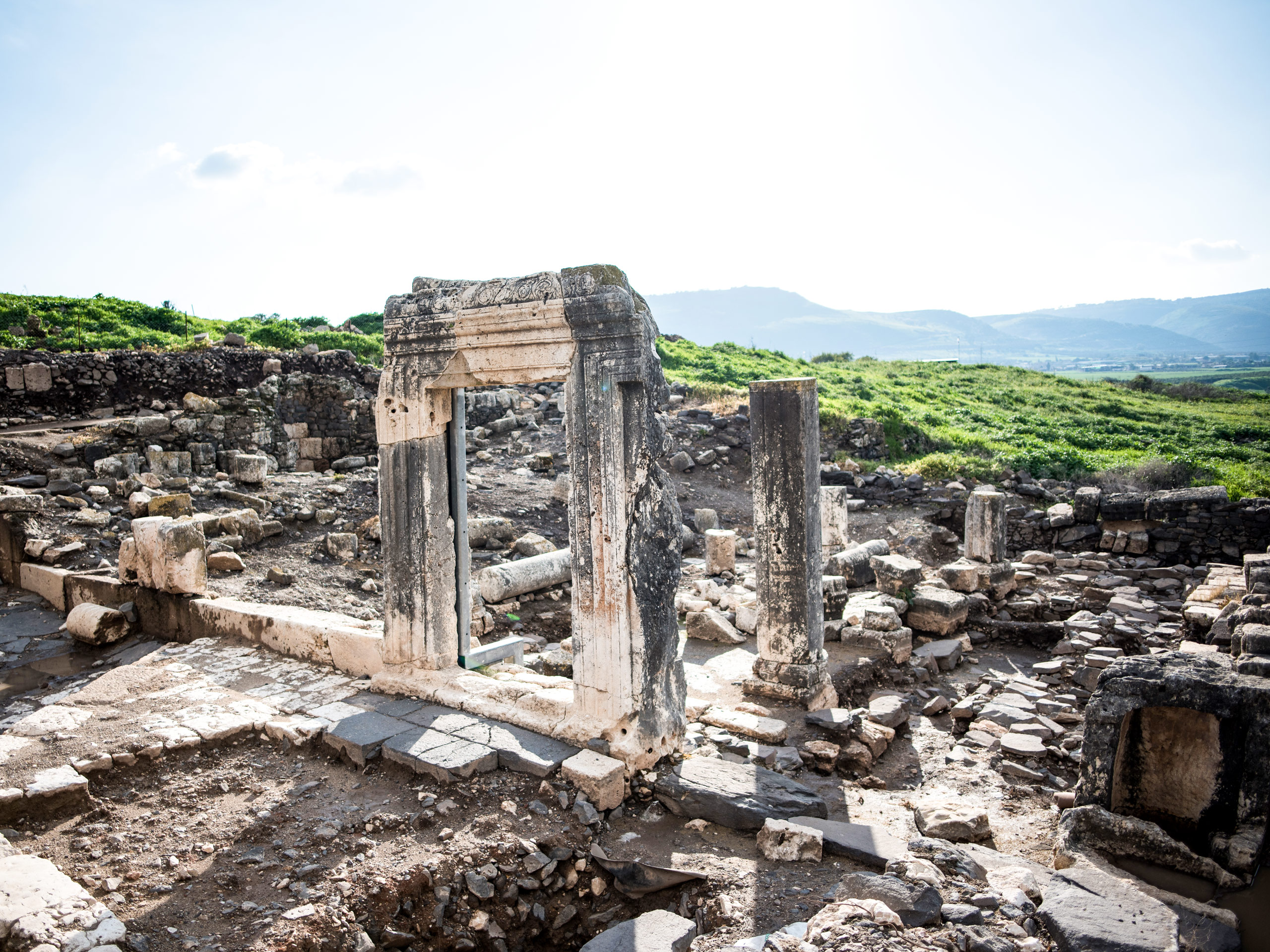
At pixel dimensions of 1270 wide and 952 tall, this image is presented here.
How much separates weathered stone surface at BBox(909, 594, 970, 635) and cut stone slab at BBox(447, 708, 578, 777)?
6.26m

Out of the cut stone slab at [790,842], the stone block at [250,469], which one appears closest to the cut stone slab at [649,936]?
the cut stone slab at [790,842]

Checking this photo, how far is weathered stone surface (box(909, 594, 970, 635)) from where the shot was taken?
9.47m

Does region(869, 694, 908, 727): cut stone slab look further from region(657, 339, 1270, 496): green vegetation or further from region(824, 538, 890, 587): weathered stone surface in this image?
region(657, 339, 1270, 496): green vegetation

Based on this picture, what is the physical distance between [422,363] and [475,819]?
10.3 feet

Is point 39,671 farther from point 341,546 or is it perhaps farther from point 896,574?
point 896,574

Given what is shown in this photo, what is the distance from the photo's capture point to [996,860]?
4215 millimetres

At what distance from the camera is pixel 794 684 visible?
7.01 metres

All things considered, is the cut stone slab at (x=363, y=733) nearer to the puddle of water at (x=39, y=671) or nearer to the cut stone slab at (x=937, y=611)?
the puddle of water at (x=39, y=671)

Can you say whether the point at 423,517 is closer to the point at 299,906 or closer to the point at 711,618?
the point at 299,906

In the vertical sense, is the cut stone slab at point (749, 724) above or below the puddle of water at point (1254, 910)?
below

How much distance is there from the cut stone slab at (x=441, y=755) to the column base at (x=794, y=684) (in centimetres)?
316

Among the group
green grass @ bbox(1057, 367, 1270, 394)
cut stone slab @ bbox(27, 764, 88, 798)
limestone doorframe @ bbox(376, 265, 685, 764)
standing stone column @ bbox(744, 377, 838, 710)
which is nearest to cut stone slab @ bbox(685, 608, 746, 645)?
standing stone column @ bbox(744, 377, 838, 710)

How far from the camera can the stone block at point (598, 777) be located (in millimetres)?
4391

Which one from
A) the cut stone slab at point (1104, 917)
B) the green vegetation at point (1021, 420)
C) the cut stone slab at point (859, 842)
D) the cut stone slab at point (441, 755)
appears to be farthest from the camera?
the green vegetation at point (1021, 420)
